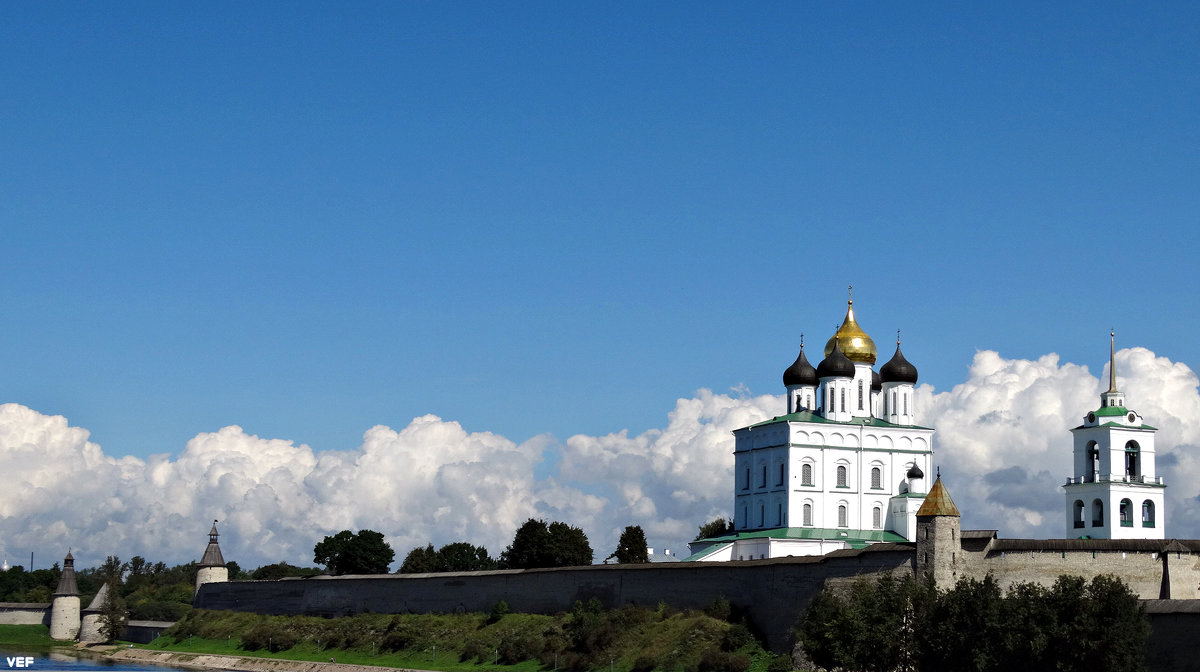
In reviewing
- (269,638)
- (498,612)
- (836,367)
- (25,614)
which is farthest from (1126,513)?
(25,614)

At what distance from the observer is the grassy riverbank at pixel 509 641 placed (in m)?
39.3

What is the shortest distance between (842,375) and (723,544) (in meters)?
8.08

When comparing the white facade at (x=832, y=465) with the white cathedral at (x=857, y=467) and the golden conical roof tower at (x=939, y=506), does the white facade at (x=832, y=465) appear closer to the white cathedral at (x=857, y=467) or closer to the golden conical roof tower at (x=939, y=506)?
the white cathedral at (x=857, y=467)

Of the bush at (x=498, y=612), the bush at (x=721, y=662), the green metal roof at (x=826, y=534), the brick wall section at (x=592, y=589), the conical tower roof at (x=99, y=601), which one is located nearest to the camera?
the bush at (x=721, y=662)

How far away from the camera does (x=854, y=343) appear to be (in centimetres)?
6053

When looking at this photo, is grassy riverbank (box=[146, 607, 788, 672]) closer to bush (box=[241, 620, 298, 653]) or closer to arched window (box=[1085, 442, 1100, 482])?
bush (box=[241, 620, 298, 653])

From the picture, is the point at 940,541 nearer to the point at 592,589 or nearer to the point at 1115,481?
the point at 592,589

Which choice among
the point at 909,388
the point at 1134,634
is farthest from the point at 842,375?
the point at 1134,634

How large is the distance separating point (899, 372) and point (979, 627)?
94.3 ft

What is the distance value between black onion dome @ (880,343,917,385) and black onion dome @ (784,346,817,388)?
9.13 feet

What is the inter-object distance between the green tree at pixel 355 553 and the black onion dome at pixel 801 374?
67.1 feet

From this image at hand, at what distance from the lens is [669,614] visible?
42531mm

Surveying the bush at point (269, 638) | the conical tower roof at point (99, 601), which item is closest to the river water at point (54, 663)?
the bush at point (269, 638)

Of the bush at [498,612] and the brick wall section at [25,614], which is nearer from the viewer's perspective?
the bush at [498,612]
